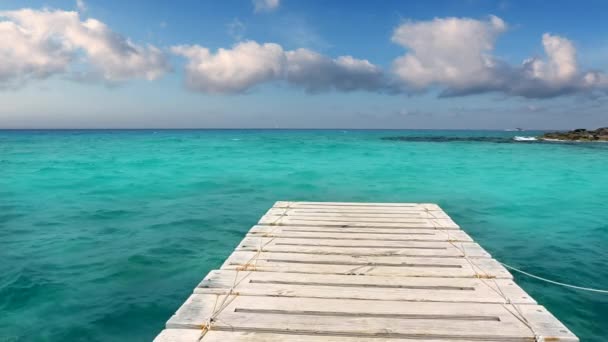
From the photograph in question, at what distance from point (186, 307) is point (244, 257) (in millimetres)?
1517

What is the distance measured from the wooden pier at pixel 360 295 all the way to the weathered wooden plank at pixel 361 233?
4 centimetres

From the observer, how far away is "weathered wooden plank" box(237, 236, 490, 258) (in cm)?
550

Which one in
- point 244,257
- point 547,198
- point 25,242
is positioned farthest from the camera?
point 547,198

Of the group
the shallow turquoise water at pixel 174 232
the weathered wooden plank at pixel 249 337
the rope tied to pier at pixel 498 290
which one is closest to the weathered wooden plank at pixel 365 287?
the rope tied to pier at pixel 498 290

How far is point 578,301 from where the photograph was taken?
20.7 feet

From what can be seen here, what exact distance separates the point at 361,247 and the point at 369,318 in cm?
222

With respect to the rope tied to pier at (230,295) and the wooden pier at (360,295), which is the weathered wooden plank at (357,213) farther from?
the rope tied to pier at (230,295)

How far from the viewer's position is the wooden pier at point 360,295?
337 cm

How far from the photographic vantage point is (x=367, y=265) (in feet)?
16.5

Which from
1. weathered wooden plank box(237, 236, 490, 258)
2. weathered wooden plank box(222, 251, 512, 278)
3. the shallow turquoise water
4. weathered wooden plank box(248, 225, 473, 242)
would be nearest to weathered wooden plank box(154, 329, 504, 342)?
weathered wooden plank box(222, 251, 512, 278)

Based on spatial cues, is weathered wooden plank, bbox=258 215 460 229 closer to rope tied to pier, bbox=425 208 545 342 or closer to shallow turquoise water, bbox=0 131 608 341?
rope tied to pier, bbox=425 208 545 342

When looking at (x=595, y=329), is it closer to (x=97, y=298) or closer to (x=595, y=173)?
(x=97, y=298)

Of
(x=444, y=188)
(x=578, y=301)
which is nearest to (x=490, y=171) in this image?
(x=444, y=188)

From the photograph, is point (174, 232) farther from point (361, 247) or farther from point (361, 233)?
point (361, 247)
